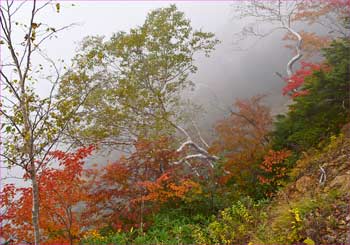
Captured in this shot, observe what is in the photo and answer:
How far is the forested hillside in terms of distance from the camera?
6309 millimetres

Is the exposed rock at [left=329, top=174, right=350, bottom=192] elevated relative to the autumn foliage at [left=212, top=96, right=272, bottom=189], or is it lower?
lower

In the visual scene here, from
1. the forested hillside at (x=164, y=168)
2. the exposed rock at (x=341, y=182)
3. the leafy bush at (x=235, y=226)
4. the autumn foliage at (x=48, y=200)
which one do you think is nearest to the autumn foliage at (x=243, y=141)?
the forested hillside at (x=164, y=168)

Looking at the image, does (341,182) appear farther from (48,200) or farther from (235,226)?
(48,200)

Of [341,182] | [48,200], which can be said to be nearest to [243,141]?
[341,182]

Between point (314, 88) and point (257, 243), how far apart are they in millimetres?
5430

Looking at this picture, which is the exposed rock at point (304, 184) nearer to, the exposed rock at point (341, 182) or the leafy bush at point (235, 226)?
the exposed rock at point (341, 182)

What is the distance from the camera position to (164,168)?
11.1m

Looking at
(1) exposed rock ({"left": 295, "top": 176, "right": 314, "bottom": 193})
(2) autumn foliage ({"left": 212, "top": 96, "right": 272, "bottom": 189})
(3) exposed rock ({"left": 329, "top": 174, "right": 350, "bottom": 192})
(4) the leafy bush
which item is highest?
(2) autumn foliage ({"left": 212, "top": 96, "right": 272, "bottom": 189})

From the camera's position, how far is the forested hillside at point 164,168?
6.31 metres

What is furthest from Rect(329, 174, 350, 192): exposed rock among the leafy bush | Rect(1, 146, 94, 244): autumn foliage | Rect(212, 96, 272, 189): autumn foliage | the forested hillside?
Rect(1, 146, 94, 244): autumn foliage

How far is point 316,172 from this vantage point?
8.44 meters

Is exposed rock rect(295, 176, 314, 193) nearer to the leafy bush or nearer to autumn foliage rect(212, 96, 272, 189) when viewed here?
the leafy bush

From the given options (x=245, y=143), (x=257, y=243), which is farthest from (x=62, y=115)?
(x=245, y=143)

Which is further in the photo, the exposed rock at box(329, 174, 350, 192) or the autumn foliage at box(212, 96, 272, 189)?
the autumn foliage at box(212, 96, 272, 189)
